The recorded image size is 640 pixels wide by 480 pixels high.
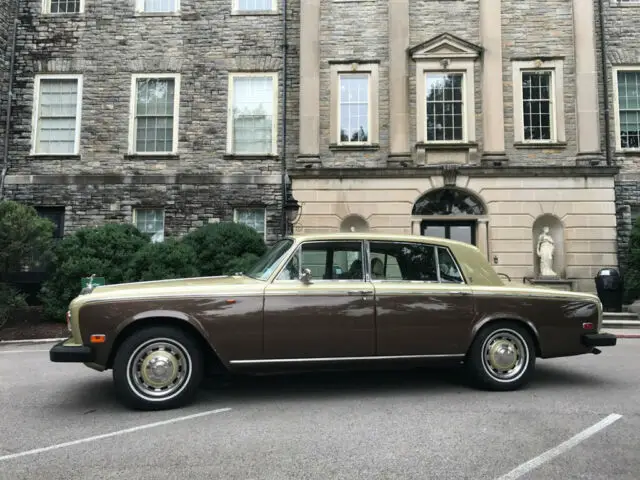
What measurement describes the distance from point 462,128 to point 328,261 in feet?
35.8

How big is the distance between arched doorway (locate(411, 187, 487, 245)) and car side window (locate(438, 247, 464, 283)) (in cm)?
888

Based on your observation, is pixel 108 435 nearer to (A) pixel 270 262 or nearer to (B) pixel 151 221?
(A) pixel 270 262

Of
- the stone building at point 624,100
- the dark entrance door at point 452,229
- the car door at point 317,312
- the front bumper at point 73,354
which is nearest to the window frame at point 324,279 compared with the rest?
the car door at point 317,312

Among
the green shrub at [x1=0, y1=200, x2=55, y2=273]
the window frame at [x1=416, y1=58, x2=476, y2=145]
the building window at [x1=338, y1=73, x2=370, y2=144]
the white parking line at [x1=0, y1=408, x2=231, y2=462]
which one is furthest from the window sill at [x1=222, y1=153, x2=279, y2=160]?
the white parking line at [x1=0, y1=408, x2=231, y2=462]

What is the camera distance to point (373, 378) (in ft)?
19.4

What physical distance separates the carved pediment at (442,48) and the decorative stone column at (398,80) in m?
0.38

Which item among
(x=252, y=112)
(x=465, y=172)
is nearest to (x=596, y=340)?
(x=465, y=172)

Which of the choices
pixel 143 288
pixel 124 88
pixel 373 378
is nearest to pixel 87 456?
pixel 143 288

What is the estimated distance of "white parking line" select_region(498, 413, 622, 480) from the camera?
10.8 ft

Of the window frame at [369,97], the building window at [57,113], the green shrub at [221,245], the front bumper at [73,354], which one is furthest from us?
the building window at [57,113]

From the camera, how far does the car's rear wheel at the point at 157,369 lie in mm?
4617

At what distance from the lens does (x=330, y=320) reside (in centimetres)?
492

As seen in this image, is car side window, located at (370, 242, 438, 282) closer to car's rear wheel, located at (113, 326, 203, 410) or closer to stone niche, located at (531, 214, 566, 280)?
car's rear wheel, located at (113, 326, 203, 410)

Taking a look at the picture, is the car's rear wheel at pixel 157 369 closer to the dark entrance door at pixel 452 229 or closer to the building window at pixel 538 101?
the dark entrance door at pixel 452 229
